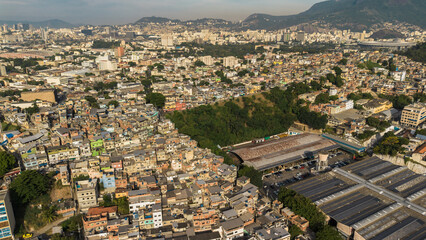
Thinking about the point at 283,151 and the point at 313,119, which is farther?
the point at 313,119

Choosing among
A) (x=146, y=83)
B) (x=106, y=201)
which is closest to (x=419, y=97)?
(x=146, y=83)

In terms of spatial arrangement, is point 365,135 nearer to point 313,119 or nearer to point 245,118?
point 313,119

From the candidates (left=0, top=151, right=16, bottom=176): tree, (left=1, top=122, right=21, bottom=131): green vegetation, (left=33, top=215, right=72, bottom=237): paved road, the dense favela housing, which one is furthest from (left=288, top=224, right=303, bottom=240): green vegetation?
(left=1, top=122, right=21, bottom=131): green vegetation

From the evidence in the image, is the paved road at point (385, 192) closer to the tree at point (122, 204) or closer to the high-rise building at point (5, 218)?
the tree at point (122, 204)

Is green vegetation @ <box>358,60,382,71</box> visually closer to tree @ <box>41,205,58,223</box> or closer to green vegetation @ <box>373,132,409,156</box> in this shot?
green vegetation @ <box>373,132,409,156</box>

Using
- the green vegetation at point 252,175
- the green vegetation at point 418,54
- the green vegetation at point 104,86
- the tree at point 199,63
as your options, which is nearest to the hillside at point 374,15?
the green vegetation at point 418,54

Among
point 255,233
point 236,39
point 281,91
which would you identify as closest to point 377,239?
point 255,233
